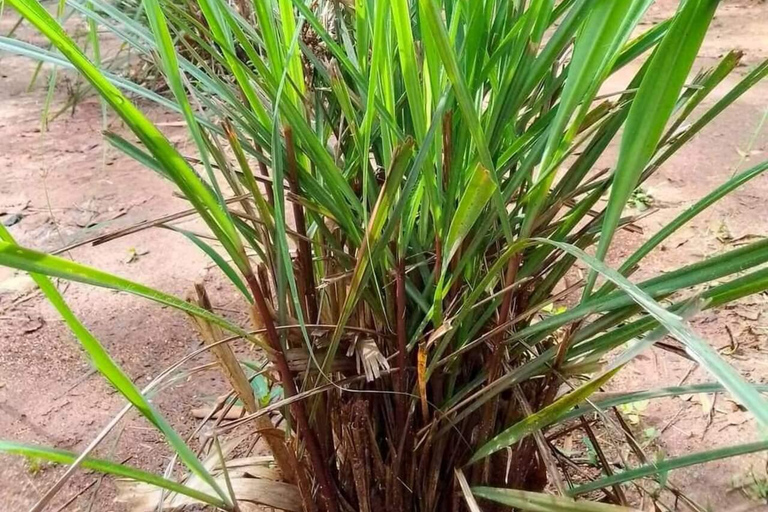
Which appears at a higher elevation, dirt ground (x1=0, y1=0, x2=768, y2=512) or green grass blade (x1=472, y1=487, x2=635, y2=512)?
green grass blade (x1=472, y1=487, x2=635, y2=512)

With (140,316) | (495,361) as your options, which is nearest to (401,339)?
(495,361)

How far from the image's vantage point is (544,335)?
1.85 ft

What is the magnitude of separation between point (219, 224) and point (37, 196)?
5.09 feet

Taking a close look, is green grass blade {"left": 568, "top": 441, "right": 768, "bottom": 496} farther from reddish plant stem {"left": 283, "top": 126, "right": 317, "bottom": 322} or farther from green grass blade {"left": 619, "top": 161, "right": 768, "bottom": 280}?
reddish plant stem {"left": 283, "top": 126, "right": 317, "bottom": 322}

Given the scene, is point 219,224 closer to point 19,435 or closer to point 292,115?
point 292,115

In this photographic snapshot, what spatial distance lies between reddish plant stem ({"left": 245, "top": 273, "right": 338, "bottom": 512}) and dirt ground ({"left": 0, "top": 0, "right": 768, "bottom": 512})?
0.15 m

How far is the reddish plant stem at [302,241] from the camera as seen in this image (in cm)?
52

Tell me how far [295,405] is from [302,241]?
0.14 meters

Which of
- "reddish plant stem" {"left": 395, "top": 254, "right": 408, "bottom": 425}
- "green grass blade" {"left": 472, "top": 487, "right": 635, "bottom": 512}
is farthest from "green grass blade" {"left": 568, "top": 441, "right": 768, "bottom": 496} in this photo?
"reddish plant stem" {"left": 395, "top": 254, "right": 408, "bottom": 425}

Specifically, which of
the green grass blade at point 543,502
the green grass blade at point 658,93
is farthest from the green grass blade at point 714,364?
the green grass blade at point 543,502

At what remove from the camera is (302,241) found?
0.57m

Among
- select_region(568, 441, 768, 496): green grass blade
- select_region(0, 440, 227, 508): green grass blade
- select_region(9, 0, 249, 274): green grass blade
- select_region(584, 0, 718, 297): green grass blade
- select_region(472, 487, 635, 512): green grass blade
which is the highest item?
select_region(584, 0, 718, 297): green grass blade

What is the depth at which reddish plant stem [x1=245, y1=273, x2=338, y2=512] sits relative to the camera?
50 cm

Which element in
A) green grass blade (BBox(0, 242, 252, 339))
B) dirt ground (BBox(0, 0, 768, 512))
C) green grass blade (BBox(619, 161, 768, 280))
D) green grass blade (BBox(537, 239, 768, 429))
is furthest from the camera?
dirt ground (BBox(0, 0, 768, 512))
